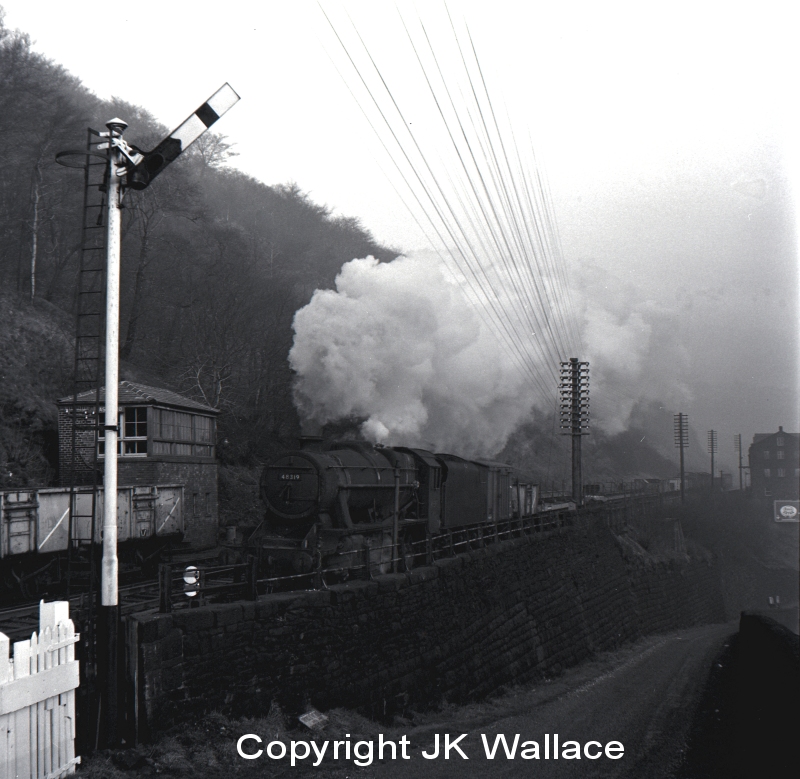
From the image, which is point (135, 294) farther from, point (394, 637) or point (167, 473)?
point (394, 637)

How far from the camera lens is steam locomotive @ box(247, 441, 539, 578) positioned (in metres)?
11.9

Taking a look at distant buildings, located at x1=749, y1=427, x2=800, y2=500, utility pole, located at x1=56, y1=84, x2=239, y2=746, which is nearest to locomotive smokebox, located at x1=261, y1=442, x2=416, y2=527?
utility pole, located at x1=56, y1=84, x2=239, y2=746

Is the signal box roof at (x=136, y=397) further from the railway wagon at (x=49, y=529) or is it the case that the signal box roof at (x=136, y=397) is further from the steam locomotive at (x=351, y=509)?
the steam locomotive at (x=351, y=509)

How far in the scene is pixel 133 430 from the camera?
18391 mm

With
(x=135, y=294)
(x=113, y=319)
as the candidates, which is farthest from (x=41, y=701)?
(x=135, y=294)

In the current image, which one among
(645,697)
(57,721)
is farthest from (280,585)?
(645,697)

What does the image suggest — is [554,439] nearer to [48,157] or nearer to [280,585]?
[48,157]

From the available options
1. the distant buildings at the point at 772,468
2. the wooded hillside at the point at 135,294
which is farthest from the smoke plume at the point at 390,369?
the distant buildings at the point at 772,468

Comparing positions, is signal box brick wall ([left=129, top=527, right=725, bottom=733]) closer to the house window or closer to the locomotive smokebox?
the locomotive smokebox

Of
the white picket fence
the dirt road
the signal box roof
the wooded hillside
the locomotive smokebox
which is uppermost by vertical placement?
the wooded hillside

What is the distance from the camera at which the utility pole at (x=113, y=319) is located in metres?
7.05

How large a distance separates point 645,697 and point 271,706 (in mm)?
7357

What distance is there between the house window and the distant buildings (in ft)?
109

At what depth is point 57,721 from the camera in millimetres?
6254
